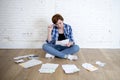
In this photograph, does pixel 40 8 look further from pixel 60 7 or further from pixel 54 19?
pixel 54 19

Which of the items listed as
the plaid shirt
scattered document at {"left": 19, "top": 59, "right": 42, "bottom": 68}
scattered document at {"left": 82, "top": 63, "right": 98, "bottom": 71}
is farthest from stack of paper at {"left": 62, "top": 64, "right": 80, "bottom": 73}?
the plaid shirt

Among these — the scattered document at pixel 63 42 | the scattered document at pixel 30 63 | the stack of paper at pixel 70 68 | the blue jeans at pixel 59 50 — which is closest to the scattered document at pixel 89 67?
the stack of paper at pixel 70 68

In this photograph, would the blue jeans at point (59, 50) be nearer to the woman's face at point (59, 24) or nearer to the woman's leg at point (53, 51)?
the woman's leg at point (53, 51)

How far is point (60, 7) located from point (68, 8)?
0.56 ft

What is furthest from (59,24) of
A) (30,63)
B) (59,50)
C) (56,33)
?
(30,63)

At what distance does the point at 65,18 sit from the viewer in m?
3.59

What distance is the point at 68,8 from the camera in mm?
3535

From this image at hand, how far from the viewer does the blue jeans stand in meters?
3.00

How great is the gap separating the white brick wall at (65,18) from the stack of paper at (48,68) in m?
1.11

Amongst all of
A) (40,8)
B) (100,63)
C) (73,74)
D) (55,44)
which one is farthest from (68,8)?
(73,74)

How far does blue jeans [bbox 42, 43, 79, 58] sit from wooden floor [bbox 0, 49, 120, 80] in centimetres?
11

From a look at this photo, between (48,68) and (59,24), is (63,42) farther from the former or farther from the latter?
(48,68)

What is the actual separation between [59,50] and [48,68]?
0.67 meters

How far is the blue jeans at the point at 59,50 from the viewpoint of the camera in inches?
118
